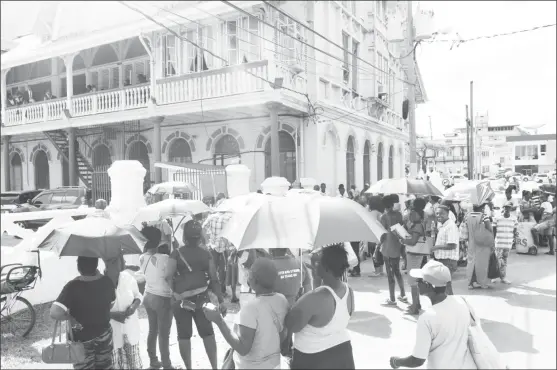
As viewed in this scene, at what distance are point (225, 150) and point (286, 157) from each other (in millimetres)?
2321

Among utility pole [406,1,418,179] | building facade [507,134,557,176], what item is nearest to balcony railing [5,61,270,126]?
utility pole [406,1,418,179]

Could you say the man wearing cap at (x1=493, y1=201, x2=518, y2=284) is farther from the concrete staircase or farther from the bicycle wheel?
the concrete staircase

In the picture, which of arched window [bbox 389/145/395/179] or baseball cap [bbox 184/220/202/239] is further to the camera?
arched window [bbox 389/145/395/179]

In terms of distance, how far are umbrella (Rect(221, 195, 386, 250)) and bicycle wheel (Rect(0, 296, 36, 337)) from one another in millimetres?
3382

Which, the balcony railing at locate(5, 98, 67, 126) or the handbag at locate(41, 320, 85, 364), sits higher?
the balcony railing at locate(5, 98, 67, 126)

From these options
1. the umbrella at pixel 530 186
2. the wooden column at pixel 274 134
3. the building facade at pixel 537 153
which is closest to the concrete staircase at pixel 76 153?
the wooden column at pixel 274 134

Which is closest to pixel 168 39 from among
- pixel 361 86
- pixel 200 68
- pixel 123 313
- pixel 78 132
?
pixel 200 68

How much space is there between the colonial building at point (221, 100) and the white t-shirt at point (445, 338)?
9234mm

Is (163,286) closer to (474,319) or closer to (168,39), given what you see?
(474,319)

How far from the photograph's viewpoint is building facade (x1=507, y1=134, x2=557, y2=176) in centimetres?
421

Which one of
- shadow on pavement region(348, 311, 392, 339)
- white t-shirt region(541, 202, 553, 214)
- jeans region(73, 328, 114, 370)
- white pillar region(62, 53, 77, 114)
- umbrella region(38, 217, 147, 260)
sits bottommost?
shadow on pavement region(348, 311, 392, 339)

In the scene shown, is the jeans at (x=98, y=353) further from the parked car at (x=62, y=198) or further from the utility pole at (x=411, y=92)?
the utility pole at (x=411, y=92)

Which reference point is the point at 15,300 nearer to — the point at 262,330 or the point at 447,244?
the point at 262,330

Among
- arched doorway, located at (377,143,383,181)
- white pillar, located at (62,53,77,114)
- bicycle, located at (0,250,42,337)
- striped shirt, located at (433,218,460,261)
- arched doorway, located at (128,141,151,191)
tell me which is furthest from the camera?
arched doorway, located at (377,143,383,181)
